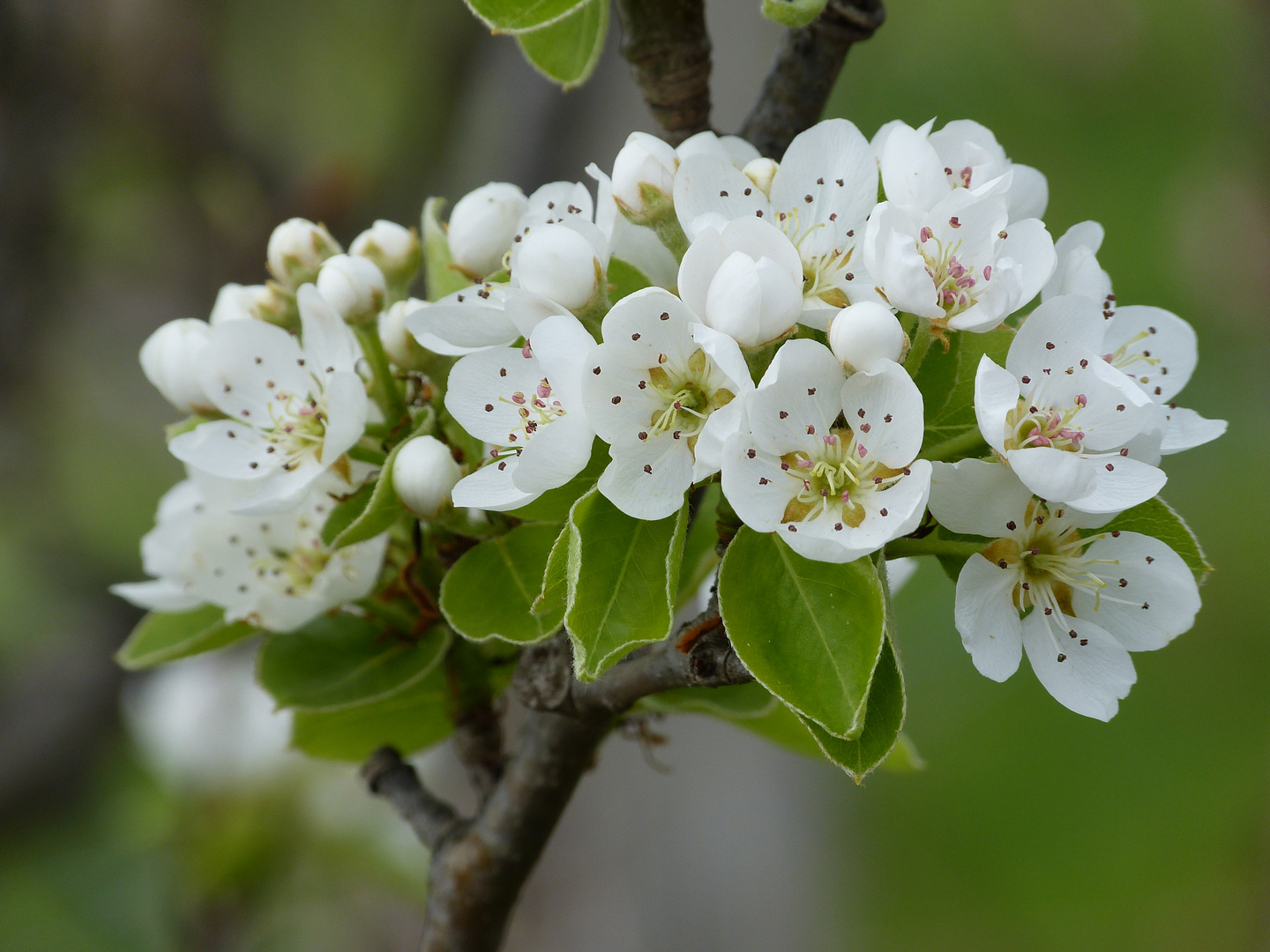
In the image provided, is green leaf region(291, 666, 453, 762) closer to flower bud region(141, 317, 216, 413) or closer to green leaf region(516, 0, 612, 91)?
flower bud region(141, 317, 216, 413)

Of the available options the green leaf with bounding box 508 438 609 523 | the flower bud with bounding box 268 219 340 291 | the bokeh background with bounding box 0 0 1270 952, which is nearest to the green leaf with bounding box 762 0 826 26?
the green leaf with bounding box 508 438 609 523

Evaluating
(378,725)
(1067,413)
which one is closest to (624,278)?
(1067,413)

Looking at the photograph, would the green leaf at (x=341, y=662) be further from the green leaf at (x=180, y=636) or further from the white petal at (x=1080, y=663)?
the white petal at (x=1080, y=663)

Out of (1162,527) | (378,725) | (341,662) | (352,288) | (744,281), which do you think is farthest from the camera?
(378,725)

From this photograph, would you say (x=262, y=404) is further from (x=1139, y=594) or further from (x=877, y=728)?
(x=1139, y=594)

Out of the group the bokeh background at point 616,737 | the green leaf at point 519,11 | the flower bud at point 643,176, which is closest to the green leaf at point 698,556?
the flower bud at point 643,176

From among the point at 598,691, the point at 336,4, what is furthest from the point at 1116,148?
the point at 598,691

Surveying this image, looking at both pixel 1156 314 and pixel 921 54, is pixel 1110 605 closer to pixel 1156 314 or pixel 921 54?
pixel 1156 314
